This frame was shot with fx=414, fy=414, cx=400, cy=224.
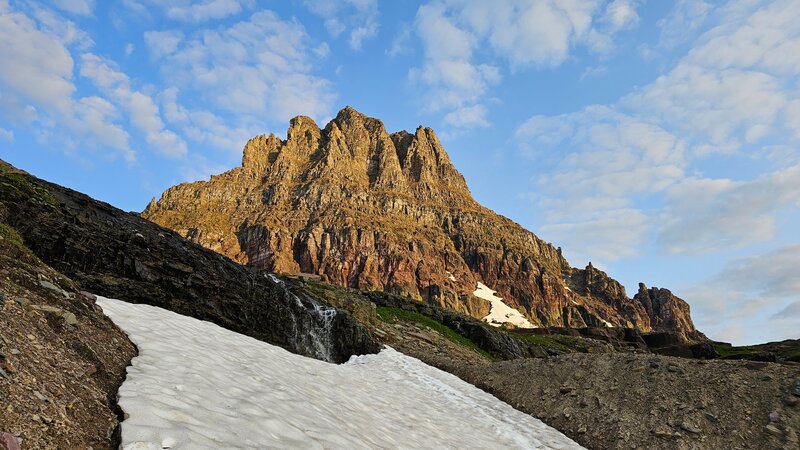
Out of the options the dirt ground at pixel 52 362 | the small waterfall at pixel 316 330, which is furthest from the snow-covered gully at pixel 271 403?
the small waterfall at pixel 316 330

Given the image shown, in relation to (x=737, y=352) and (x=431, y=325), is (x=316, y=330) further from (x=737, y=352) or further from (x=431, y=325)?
(x=737, y=352)

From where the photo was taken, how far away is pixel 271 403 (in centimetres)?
895

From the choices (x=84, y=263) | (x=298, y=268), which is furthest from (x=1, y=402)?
(x=298, y=268)

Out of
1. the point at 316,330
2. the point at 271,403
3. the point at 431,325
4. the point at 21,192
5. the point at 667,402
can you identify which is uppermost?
the point at 21,192

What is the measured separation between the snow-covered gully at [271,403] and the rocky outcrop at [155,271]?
5909 mm

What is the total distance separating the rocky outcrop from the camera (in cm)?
1980

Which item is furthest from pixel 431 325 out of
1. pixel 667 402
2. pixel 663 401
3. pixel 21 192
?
pixel 21 192

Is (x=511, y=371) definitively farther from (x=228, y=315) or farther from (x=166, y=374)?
(x=166, y=374)

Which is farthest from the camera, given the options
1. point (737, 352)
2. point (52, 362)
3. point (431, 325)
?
A: point (737, 352)

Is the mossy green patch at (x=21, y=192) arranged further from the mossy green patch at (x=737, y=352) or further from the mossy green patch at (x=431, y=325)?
the mossy green patch at (x=737, y=352)

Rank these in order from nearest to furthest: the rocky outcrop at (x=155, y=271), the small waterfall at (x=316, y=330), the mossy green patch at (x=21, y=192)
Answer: the rocky outcrop at (x=155, y=271)
the mossy green patch at (x=21, y=192)
the small waterfall at (x=316, y=330)

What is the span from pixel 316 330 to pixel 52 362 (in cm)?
2258

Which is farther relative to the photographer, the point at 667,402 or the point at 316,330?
the point at 316,330

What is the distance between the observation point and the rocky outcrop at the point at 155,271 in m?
19.8
